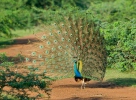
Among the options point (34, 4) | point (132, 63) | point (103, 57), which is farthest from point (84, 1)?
point (103, 57)

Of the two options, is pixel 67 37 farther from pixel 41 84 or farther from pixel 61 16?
pixel 41 84

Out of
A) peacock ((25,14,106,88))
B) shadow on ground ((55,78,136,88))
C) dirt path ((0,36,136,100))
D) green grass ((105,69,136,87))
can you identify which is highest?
peacock ((25,14,106,88))

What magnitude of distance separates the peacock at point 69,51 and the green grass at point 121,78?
1.33 m

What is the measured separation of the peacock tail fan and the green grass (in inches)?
53.1

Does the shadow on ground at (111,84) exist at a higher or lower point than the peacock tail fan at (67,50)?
lower

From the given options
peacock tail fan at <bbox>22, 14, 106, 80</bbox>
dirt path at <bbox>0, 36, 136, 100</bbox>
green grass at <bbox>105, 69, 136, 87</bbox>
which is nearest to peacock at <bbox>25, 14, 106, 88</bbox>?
peacock tail fan at <bbox>22, 14, 106, 80</bbox>

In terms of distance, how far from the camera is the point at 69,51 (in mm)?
12453

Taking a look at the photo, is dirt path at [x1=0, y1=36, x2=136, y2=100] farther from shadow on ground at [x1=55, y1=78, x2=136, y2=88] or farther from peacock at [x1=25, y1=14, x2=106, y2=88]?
peacock at [x1=25, y1=14, x2=106, y2=88]

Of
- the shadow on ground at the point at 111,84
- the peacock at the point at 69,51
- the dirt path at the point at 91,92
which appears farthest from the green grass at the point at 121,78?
the peacock at the point at 69,51

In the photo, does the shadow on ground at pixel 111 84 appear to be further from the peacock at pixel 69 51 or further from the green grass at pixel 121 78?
the peacock at pixel 69 51

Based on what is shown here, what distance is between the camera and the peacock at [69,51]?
40.8 ft

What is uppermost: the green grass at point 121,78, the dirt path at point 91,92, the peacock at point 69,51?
the peacock at point 69,51

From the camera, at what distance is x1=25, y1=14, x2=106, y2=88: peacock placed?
12438 mm

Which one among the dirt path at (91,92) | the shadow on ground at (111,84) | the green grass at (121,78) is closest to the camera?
the dirt path at (91,92)
